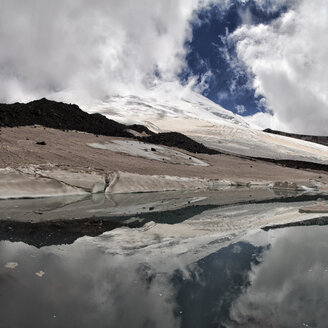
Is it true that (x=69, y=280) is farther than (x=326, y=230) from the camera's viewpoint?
No

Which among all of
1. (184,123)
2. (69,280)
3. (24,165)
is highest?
(184,123)

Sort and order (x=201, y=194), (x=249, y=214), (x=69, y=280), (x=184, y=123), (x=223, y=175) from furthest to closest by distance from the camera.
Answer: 1. (x=184, y=123)
2. (x=223, y=175)
3. (x=201, y=194)
4. (x=249, y=214)
5. (x=69, y=280)

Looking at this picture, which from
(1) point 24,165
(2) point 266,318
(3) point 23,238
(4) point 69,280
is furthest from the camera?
(1) point 24,165

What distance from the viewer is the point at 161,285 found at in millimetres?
4133

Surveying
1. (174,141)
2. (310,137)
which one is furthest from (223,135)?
(310,137)

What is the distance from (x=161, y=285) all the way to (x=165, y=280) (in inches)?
6.4

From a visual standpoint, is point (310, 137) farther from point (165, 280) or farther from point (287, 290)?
point (165, 280)

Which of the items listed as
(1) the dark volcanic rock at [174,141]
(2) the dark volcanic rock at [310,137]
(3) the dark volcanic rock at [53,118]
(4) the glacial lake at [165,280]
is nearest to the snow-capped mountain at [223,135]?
(1) the dark volcanic rock at [174,141]

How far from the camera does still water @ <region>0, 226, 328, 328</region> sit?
3.38 meters

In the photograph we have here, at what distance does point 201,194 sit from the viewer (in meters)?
14.0

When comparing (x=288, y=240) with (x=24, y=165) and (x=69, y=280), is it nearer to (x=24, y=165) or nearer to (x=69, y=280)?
(x=69, y=280)

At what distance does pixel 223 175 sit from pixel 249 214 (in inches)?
328

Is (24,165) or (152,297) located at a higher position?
(24,165)

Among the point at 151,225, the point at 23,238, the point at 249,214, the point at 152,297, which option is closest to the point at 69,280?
the point at 152,297
